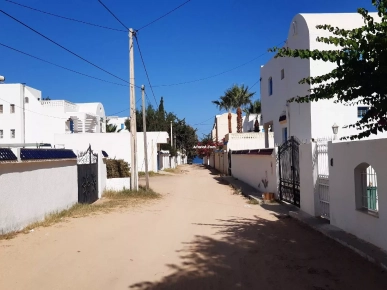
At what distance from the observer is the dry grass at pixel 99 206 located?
10.2 metres

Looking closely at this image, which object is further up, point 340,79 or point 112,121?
point 112,121

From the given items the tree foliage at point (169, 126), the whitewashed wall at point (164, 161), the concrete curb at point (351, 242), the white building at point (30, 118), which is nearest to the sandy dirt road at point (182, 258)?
the concrete curb at point (351, 242)

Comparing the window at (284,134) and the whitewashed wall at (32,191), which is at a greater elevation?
the window at (284,134)

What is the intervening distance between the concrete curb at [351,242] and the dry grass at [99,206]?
6.77 m

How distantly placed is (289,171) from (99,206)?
715cm

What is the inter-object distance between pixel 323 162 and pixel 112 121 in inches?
2806

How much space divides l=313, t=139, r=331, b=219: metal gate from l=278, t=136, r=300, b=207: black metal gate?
2.32 m

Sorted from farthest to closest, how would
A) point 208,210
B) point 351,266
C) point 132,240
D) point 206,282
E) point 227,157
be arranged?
point 227,157 → point 208,210 → point 132,240 → point 351,266 → point 206,282

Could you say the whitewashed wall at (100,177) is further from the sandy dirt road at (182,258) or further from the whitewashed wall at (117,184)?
the sandy dirt road at (182,258)

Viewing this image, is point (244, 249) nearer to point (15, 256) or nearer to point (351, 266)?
point (351, 266)

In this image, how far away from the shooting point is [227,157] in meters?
36.8

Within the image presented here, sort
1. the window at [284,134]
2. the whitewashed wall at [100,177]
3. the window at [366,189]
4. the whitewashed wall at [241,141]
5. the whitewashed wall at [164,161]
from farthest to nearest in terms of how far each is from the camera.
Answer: the whitewashed wall at [164,161] → the whitewashed wall at [241,141] → the window at [284,134] → the whitewashed wall at [100,177] → the window at [366,189]

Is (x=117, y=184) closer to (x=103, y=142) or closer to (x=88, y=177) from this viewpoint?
(x=88, y=177)

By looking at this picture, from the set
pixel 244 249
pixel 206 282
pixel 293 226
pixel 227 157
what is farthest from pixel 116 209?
pixel 227 157
